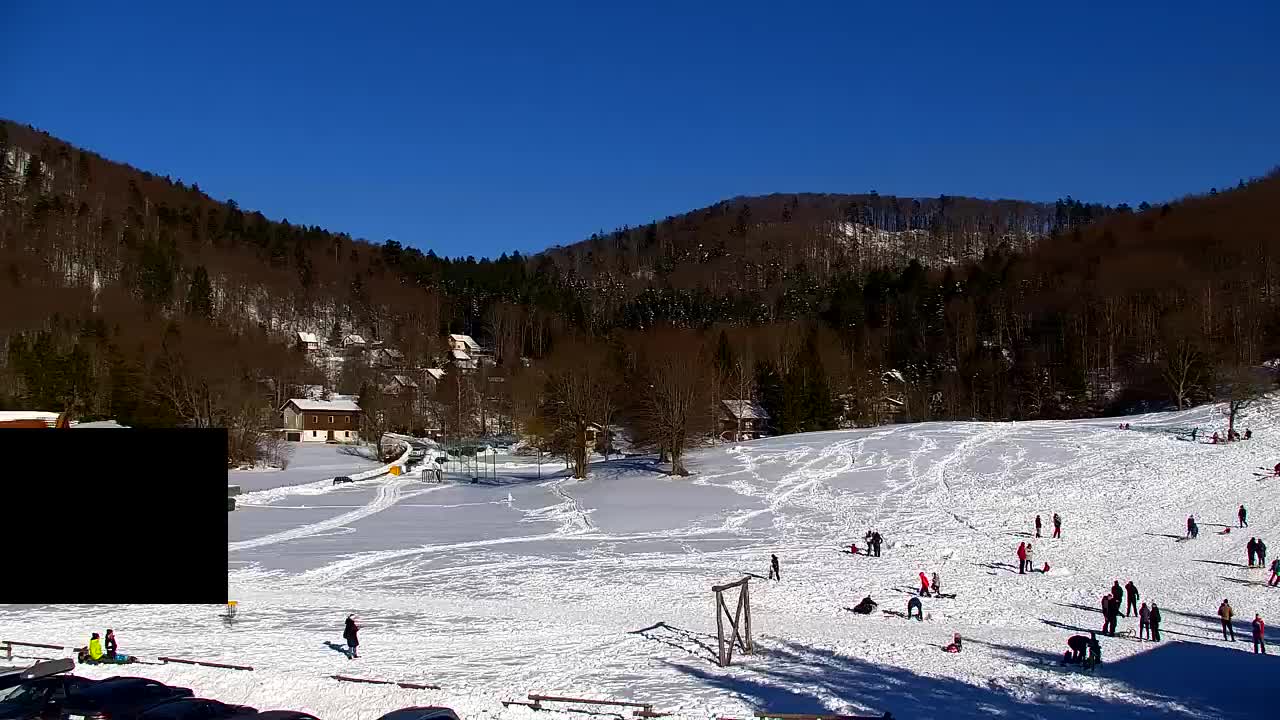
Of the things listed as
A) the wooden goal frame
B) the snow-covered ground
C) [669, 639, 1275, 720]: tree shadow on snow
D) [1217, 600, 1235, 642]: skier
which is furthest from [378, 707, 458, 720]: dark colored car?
[1217, 600, 1235, 642]: skier

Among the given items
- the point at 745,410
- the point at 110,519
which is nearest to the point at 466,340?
the point at 745,410

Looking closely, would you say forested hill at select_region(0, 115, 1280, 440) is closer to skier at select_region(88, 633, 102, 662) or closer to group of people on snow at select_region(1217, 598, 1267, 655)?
skier at select_region(88, 633, 102, 662)

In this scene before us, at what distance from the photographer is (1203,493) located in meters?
Answer: 43.3

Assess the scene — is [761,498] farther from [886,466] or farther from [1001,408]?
[1001,408]

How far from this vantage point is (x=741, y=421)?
9200 centimetres

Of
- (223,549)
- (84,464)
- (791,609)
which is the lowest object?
(791,609)

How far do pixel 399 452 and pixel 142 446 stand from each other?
8811cm

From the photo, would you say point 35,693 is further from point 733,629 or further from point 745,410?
point 745,410

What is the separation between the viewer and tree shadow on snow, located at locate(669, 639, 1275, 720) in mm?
17312

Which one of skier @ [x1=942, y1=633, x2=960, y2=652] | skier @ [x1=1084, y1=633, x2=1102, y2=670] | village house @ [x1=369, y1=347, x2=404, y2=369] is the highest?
village house @ [x1=369, y1=347, x2=404, y2=369]

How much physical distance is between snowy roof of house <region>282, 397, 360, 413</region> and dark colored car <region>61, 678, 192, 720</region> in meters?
98.9

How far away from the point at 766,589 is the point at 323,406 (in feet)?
306

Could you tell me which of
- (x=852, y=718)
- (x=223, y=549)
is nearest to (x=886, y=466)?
(x=852, y=718)

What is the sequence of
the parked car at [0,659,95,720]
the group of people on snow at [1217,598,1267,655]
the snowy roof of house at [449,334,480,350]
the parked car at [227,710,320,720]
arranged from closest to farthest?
the parked car at [227,710,320,720], the parked car at [0,659,95,720], the group of people on snow at [1217,598,1267,655], the snowy roof of house at [449,334,480,350]
